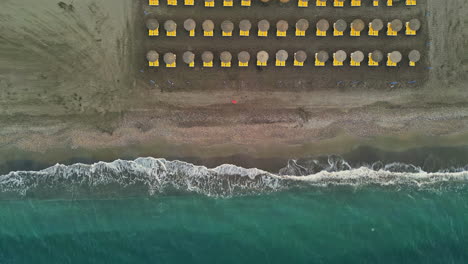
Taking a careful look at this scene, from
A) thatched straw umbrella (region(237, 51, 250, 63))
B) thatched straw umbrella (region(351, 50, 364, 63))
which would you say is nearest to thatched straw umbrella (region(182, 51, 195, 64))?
thatched straw umbrella (region(237, 51, 250, 63))

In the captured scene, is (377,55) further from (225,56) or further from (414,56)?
(225,56)

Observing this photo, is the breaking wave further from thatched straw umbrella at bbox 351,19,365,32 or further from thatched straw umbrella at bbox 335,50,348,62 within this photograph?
thatched straw umbrella at bbox 351,19,365,32

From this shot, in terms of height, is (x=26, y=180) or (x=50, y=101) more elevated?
(x=50, y=101)

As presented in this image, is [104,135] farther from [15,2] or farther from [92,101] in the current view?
[15,2]

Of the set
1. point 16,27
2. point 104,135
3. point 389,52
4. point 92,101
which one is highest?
point 16,27

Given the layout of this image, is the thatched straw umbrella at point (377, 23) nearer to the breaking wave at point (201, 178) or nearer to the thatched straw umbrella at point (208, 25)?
the breaking wave at point (201, 178)

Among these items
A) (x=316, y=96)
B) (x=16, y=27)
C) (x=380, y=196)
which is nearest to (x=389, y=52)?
(x=316, y=96)
